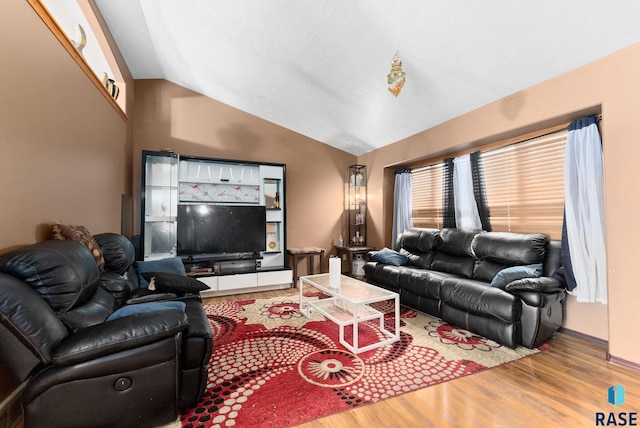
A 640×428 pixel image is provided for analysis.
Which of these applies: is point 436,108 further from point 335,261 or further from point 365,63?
point 335,261

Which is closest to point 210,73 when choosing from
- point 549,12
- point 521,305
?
point 549,12

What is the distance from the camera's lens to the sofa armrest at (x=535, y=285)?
7.68ft

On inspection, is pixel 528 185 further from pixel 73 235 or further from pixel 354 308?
pixel 73 235

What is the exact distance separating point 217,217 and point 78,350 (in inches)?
126

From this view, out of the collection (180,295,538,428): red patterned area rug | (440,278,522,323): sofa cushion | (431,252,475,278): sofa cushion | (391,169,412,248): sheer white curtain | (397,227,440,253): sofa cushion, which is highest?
(391,169,412,248): sheer white curtain

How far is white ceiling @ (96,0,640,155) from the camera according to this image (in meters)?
2.19

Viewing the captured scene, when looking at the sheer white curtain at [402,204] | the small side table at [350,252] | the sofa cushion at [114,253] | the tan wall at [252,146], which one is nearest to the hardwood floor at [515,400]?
the sofa cushion at [114,253]

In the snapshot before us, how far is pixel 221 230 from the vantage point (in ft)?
14.3

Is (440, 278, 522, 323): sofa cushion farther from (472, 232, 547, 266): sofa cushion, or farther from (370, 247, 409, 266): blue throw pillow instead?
(370, 247, 409, 266): blue throw pillow

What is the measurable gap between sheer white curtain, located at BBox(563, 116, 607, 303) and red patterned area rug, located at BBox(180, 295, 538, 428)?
0.86m

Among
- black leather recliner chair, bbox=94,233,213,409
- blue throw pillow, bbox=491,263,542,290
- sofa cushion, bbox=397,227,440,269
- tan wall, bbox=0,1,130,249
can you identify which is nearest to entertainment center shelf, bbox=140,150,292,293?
tan wall, bbox=0,1,130,249

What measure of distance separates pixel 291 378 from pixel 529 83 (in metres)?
3.41

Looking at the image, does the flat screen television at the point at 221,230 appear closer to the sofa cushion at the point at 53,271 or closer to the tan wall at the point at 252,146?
the tan wall at the point at 252,146

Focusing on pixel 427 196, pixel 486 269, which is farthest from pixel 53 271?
pixel 427 196
